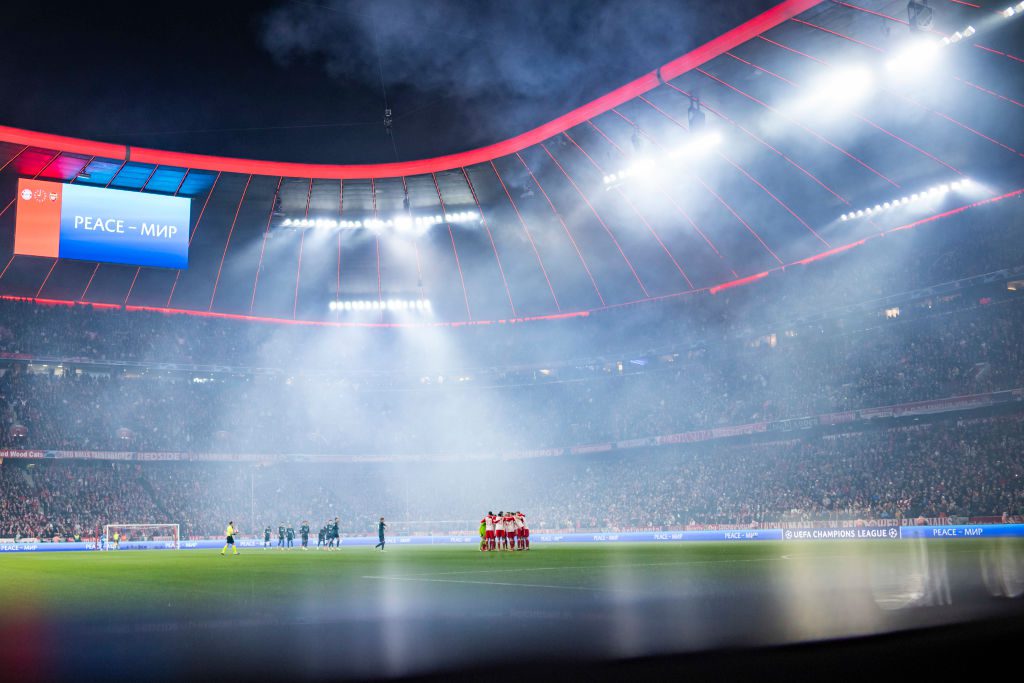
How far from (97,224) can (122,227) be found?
37.6 inches

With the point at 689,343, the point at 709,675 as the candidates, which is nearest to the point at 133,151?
the point at 689,343

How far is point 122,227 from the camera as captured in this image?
3481cm

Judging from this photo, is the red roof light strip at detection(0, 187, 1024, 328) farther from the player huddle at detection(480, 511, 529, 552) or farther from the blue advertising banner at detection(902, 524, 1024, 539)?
the player huddle at detection(480, 511, 529, 552)

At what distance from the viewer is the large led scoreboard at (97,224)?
33.8 metres

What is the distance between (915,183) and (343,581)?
112ft

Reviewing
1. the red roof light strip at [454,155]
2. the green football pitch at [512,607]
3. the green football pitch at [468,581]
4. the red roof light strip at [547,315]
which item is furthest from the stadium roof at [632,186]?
the green football pitch at [512,607]

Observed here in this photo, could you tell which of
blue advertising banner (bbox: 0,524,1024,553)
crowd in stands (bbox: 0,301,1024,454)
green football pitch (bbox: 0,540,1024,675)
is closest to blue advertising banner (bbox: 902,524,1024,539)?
blue advertising banner (bbox: 0,524,1024,553)

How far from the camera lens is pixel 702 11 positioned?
24.9 metres

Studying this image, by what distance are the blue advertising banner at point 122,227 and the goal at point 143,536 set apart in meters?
14.6

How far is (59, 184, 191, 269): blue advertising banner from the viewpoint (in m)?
34.2

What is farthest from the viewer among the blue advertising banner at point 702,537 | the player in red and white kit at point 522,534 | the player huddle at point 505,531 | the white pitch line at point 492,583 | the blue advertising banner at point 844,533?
the blue advertising banner at point 844,533

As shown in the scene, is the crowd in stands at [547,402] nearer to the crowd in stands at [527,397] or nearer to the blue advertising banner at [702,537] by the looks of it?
the crowd in stands at [527,397]

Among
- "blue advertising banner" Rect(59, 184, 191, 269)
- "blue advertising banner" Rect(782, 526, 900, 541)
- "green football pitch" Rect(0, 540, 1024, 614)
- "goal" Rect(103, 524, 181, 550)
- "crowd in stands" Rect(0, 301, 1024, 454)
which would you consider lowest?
"blue advertising banner" Rect(782, 526, 900, 541)

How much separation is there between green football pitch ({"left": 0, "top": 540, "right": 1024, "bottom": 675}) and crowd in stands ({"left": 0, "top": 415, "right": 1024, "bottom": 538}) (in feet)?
61.7
